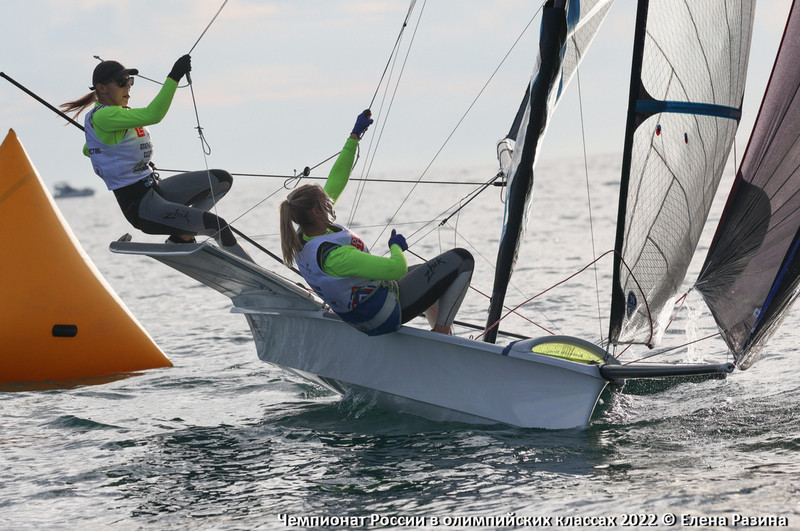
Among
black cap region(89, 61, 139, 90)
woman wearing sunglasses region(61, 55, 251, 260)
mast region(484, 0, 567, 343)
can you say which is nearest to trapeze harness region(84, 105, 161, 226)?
woman wearing sunglasses region(61, 55, 251, 260)

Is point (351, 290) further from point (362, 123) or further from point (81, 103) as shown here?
point (81, 103)

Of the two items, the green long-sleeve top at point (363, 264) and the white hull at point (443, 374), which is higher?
the green long-sleeve top at point (363, 264)

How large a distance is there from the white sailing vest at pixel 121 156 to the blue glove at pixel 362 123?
1.10 meters

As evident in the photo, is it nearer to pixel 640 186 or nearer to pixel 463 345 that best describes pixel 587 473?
pixel 463 345

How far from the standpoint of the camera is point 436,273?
15.0 ft

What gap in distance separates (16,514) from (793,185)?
400 centimetres

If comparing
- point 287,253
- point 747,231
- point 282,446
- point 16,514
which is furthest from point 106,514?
point 747,231

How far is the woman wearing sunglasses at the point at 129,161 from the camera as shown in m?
4.72

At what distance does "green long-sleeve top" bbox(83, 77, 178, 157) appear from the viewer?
4.54 m

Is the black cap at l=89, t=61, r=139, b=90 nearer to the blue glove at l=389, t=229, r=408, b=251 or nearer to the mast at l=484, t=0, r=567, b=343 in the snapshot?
the blue glove at l=389, t=229, r=408, b=251

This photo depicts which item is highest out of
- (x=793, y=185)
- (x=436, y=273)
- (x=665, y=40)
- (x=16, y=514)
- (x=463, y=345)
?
(x=665, y=40)

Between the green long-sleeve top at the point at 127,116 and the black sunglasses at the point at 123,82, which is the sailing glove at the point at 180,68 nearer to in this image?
the green long-sleeve top at the point at 127,116

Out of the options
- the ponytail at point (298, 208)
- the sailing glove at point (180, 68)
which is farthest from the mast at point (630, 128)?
the sailing glove at point (180, 68)

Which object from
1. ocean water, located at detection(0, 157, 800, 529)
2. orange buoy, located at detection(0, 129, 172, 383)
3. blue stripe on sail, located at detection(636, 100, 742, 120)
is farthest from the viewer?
orange buoy, located at detection(0, 129, 172, 383)
